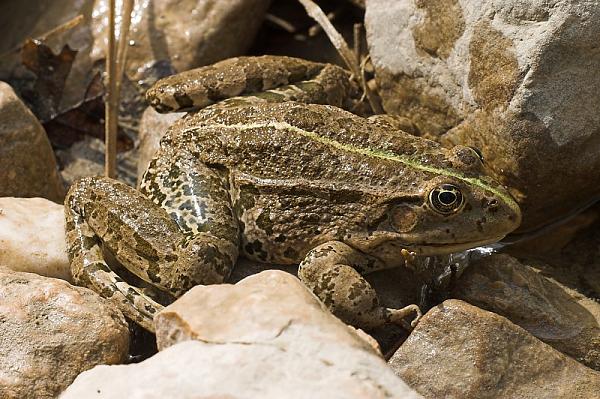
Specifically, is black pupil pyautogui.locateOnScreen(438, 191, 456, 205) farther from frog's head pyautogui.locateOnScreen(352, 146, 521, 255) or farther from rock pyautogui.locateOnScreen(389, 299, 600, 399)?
rock pyautogui.locateOnScreen(389, 299, 600, 399)

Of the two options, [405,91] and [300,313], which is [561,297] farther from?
[300,313]

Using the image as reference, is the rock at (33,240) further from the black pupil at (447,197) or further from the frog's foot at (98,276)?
the black pupil at (447,197)

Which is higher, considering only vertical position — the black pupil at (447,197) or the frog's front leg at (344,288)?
the black pupil at (447,197)

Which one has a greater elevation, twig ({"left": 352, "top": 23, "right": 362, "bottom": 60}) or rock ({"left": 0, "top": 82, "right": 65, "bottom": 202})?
rock ({"left": 0, "top": 82, "right": 65, "bottom": 202})

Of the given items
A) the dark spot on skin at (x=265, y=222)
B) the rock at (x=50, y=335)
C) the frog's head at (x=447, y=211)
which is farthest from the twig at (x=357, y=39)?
the rock at (x=50, y=335)

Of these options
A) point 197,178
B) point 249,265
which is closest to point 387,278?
point 249,265

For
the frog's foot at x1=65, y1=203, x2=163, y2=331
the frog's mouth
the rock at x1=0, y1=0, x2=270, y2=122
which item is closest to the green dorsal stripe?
the frog's mouth
